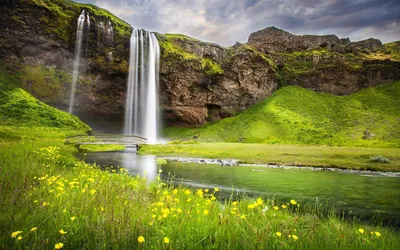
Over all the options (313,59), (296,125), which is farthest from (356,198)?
(313,59)

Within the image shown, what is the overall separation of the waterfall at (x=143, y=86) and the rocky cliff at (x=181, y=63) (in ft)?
8.01

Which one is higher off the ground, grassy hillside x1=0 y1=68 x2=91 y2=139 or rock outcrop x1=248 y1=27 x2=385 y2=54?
rock outcrop x1=248 y1=27 x2=385 y2=54

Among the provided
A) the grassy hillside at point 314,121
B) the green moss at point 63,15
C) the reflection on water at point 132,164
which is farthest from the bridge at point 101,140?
the green moss at point 63,15

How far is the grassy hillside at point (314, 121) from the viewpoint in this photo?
66.8 m

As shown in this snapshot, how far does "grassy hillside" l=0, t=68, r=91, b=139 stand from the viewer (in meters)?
43.6

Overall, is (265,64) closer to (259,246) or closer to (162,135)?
(162,135)

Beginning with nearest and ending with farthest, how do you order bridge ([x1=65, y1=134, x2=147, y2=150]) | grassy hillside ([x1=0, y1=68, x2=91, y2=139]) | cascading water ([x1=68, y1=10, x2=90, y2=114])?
bridge ([x1=65, y1=134, x2=147, y2=150]) → grassy hillside ([x1=0, y1=68, x2=91, y2=139]) → cascading water ([x1=68, y1=10, x2=90, y2=114])

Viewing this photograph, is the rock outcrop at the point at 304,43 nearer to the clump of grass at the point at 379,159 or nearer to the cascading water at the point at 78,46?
the cascading water at the point at 78,46

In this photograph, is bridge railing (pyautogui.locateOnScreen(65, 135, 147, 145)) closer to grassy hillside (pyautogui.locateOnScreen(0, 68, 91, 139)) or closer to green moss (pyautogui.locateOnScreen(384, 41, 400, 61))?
grassy hillside (pyautogui.locateOnScreen(0, 68, 91, 139))

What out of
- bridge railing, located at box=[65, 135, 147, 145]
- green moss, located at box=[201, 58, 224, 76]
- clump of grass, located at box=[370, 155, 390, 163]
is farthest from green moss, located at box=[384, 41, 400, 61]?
bridge railing, located at box=[65, 135, 147, 145]

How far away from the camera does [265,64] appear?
3826 inches

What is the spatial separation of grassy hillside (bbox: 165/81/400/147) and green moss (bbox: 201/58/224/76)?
16.1 m

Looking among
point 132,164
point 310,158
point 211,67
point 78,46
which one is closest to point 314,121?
point 211,67

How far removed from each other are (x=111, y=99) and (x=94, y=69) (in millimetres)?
9440
